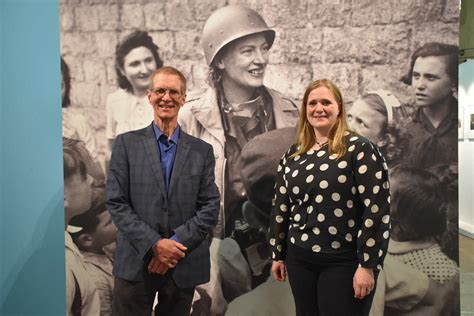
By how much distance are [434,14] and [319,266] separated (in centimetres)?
168

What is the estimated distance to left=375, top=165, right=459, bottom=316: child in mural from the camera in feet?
7.72

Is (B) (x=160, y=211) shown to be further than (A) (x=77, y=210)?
No

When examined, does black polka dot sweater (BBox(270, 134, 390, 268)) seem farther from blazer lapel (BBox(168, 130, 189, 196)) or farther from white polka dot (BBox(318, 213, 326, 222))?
blazer lapel (BBox(168, 130, 189, 196))

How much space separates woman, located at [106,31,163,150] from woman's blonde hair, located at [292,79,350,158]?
3.50 ft

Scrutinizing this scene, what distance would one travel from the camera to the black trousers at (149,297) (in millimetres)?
1757

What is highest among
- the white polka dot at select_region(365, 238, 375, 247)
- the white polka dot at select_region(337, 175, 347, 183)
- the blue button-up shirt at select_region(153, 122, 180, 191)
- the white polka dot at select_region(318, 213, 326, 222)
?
the blue button-up shirt at select_region(153, 122, 180, 191)

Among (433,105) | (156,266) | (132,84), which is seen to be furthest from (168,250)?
(433,105)

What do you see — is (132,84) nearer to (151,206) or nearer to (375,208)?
(151,206)

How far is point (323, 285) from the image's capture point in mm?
1657

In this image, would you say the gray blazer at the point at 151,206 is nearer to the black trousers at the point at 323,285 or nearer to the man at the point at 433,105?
the black trousers at the point at 323,285

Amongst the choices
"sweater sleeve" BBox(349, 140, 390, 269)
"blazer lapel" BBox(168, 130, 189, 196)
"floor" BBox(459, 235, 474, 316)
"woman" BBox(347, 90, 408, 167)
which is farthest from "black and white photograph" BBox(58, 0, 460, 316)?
"floor" BBox(459, 235, 474, 316)

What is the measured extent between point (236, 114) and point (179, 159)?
2.42ft

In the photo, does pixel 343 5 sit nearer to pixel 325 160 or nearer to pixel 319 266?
pixel 325 160

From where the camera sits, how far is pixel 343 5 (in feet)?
7.77
